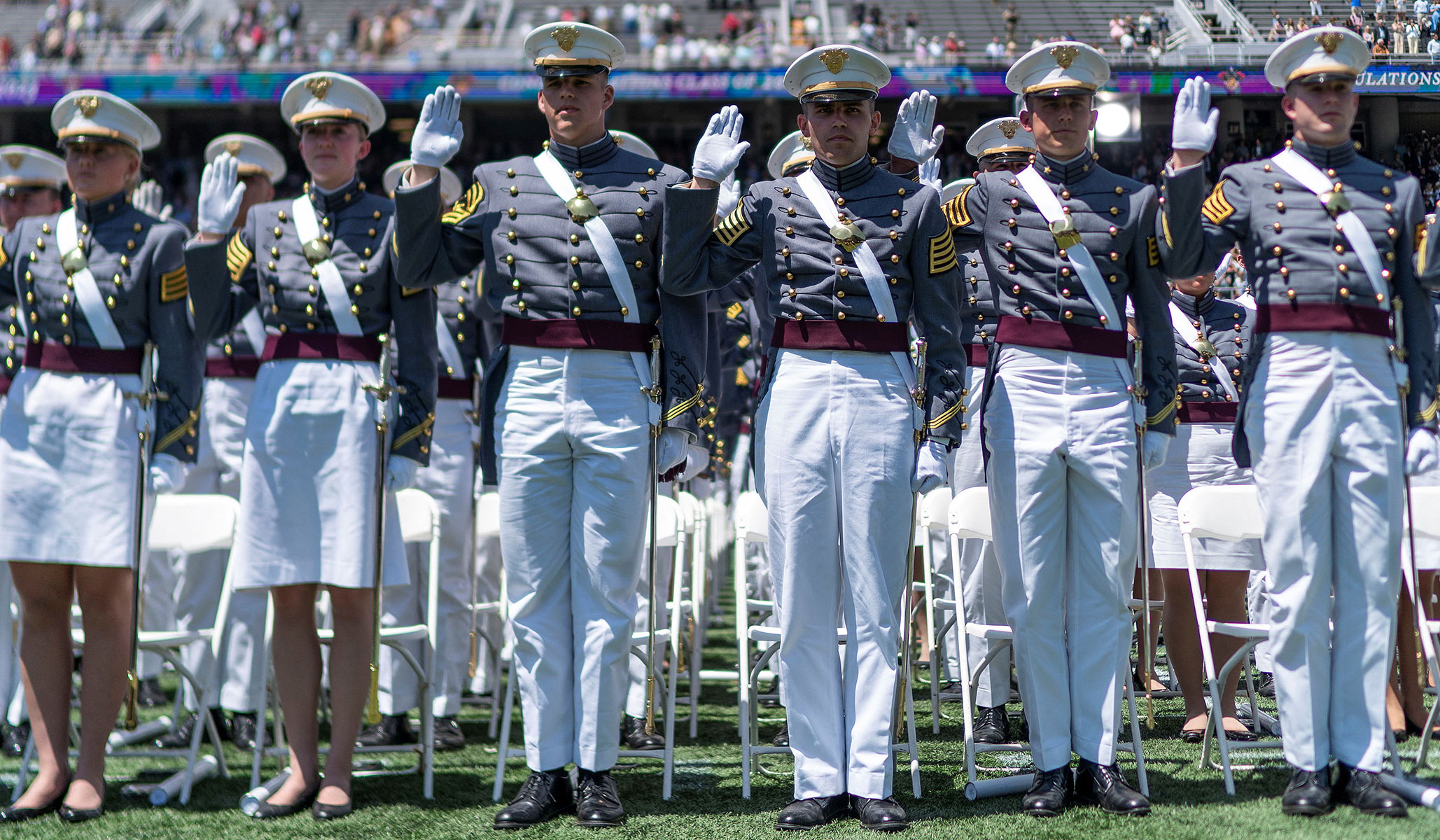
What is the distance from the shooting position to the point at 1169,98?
5.24 m

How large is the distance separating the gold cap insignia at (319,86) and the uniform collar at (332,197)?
332mm

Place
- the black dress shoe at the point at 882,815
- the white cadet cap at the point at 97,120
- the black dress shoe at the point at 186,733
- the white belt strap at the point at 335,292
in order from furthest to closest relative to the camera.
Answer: the black dress shoe at the point at 186,733
the white cadet cap at the point at 97,120
the white belt strap at the point at 335,292
the black dress shoe at the point at 882,815

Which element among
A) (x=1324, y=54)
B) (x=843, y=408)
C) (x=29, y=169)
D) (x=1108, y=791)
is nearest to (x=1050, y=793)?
(x=1108, y=791)

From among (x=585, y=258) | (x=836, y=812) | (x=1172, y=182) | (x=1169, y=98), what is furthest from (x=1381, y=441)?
(x=585, y=258)

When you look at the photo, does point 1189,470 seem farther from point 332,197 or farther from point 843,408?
point 332,197

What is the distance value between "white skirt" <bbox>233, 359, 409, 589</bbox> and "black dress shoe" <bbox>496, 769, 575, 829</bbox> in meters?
0.95

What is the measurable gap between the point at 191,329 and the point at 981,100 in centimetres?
481

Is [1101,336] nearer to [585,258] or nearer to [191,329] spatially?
[585,258]

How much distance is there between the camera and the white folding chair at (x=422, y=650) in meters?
5.31

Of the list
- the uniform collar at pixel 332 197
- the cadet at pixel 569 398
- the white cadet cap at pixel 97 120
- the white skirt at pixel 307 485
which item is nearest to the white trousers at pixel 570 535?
the cadet at pixel 569 398

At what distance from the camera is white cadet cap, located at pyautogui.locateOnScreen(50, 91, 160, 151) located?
5.23 metres

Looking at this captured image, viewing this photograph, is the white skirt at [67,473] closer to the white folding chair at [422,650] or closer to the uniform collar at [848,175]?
the white folding chair at [422,650]

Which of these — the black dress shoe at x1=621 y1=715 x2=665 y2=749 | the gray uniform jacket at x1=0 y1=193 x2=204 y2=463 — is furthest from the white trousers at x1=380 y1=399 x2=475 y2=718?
the gray uniform jacket at x1=0 y1=193 x2=204 y2=463

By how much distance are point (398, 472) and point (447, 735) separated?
1.89 metres
